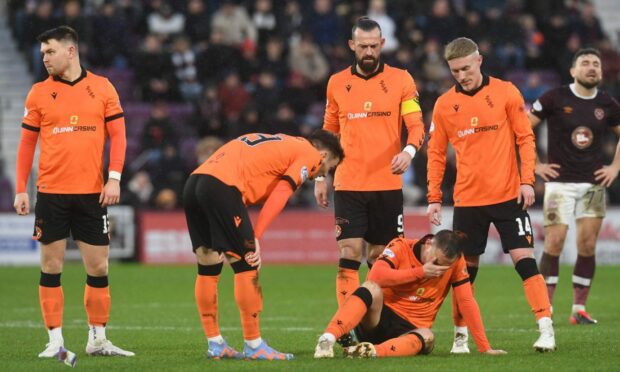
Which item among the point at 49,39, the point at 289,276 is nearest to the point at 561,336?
the point at 49,39

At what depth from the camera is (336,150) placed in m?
9.59

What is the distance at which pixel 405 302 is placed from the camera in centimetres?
984

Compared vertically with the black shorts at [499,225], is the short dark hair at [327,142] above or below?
above

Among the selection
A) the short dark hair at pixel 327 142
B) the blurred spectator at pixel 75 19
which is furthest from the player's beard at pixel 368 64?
the blurred spectator at pixel 75 19

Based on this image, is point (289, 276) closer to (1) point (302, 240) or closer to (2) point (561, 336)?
(1) point (302, 240)

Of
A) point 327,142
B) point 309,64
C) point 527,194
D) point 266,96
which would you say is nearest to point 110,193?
point 327,142

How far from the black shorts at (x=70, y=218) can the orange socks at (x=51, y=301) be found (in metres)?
0.33

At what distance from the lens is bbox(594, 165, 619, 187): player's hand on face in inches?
489

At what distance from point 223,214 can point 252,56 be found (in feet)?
55.1

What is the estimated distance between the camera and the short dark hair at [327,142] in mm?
9555

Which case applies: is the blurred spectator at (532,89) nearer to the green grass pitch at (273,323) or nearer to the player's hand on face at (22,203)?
the green grass pitch at (273,323)

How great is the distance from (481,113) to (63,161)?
3495 mm

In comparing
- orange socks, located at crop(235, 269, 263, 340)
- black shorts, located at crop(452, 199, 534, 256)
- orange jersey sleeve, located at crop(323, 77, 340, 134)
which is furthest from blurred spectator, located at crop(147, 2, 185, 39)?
orange socks, located at crop(235, 269, 263, 340)

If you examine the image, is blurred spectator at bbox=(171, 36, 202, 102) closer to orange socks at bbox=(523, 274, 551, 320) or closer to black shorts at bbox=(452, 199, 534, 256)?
black shorts at bbox=(452, 199, 534, 256)
